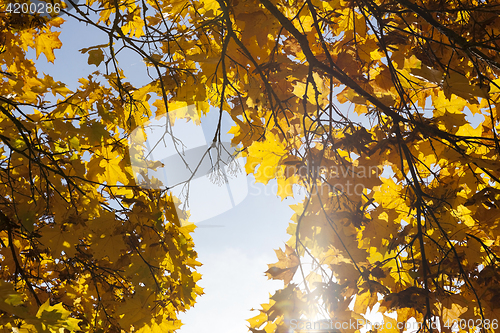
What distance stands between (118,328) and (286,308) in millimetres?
2576

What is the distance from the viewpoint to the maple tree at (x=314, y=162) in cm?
168

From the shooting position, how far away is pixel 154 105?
3002 mm

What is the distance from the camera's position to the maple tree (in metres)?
1.68

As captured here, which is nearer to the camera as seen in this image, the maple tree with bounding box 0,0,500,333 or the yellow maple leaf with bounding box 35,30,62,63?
the maple tree with bounding box 0,0,500,333

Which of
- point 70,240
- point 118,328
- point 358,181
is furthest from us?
point 118,328

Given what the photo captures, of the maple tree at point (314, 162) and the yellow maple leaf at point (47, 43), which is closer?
the maple tree at point (314, 162)

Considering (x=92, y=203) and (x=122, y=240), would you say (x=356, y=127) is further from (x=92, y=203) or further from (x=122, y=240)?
(x=92, y=203)

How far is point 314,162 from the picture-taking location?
5.75 ft

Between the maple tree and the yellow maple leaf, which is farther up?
the yellow maple leaf

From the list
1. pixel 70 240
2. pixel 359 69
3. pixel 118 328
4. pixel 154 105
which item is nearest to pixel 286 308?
pixel 70 240

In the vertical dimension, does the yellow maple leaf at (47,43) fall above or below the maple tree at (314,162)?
above

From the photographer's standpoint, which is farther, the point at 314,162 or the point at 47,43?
the point at 47,43

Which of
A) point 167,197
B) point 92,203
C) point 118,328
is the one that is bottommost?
point 118,328

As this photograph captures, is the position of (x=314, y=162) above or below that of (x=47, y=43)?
below
